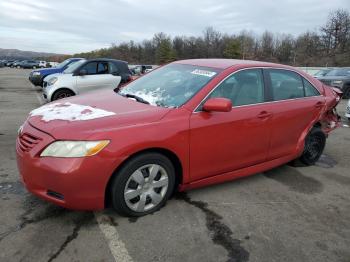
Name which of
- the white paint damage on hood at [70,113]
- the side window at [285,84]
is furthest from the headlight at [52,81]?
the side window at [285,84]

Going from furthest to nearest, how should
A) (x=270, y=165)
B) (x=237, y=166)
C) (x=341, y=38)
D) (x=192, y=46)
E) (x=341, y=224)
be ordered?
(x=192, y=46)
(x=341, y=38)
(x=270, y=165)
(x=237, y=166)
(x=341, y=224)

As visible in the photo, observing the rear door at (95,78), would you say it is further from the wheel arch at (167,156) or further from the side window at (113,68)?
the wheel arch at (167,156)

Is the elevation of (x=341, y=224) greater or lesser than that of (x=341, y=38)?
lesser

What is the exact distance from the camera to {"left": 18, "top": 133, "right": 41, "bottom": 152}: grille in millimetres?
3262

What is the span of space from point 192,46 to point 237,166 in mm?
90682

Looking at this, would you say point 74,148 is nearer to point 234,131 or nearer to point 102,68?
point 234,131

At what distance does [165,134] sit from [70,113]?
978mm

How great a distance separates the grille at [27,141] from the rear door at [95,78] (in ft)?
25.1

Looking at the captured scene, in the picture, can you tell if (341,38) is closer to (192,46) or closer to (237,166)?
(192,46)

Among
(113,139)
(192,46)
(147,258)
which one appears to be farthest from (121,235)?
(192,46)

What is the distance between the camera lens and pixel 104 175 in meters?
3.19

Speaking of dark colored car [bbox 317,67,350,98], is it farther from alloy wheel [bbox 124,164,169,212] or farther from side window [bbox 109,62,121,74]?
alloy wheel [bbox 124,164,169,212]

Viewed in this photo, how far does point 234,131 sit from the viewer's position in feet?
13.2

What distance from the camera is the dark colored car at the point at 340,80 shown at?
15711mm
